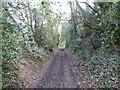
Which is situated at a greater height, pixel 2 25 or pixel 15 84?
pixel 2 25

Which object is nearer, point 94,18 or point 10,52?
point 10,52

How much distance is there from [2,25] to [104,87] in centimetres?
510

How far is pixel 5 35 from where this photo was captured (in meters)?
3.33

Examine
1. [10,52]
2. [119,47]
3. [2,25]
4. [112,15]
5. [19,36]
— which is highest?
[112,15]

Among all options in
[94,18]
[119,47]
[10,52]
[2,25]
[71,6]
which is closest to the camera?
[2,25]

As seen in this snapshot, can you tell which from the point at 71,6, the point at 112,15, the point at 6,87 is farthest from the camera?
the point at 71,6

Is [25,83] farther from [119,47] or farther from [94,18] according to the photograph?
[94,18]

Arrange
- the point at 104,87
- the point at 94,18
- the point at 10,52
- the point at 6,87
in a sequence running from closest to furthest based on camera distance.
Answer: the point at 10,52
the point at 6,87
the point at 104,87
the point at 94,18

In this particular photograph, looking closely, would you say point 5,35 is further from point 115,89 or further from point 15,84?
point 115,89

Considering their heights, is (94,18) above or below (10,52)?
above

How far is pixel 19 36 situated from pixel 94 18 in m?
8.02

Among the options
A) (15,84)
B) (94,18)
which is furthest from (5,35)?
(94,18)

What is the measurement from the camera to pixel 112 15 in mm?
5293

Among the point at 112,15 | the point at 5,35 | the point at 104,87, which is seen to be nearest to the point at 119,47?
the point at 112,15
